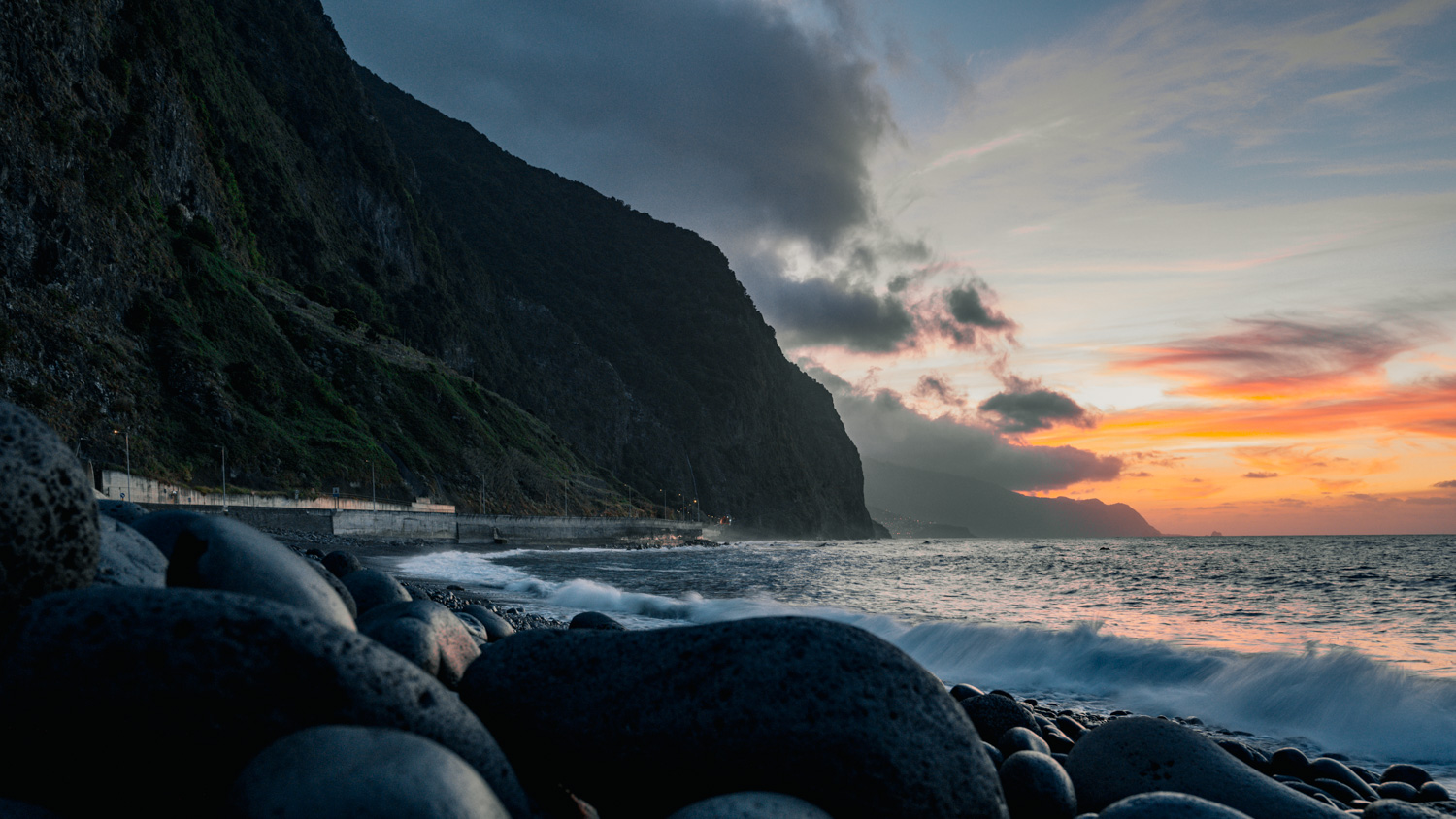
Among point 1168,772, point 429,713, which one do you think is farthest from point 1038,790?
point 429,713

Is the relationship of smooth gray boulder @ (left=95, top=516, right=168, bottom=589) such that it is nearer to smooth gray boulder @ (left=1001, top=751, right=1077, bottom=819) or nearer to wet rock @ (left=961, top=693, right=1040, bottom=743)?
smooth gray boulder @ (left=1001, top=751, right=1077, bottom=819)

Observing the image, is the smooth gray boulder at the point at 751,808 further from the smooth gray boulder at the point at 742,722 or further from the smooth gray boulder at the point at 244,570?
the smooth gray boulder at the point at 244,570

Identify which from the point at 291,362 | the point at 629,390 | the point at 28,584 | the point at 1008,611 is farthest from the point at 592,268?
the point at 28,584

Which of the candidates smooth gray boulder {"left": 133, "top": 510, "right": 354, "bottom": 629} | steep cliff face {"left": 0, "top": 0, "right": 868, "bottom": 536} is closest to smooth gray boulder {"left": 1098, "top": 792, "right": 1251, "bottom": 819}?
smooth gray boulder {"left": 133, "top": 510, "right": 354, "bottom": 629}

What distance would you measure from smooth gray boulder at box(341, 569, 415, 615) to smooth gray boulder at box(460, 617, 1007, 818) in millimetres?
3151

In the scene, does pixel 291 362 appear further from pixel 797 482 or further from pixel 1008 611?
pixel 797 482

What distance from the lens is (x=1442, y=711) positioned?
8438 millimetres

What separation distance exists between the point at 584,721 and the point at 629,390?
136 metres

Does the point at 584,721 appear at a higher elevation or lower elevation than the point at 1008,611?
higher

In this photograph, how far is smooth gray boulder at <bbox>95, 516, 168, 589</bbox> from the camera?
10.4 feet

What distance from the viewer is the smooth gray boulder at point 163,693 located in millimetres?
2068

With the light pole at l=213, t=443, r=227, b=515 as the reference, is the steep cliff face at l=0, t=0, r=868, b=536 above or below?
above

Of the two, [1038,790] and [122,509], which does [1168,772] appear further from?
[122,509]

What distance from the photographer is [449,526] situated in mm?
56000
